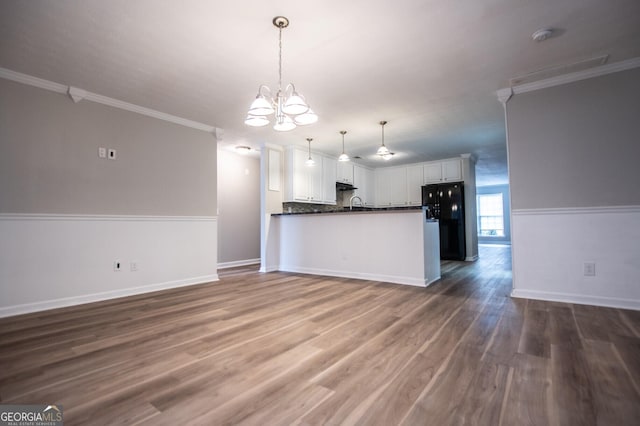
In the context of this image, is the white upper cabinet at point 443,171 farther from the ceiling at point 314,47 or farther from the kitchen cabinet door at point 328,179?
the ceiling at point 314,47

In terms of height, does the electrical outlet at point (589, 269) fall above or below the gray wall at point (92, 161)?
below

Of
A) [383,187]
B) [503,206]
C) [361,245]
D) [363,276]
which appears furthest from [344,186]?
[503,206]

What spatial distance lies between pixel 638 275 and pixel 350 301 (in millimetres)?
2759

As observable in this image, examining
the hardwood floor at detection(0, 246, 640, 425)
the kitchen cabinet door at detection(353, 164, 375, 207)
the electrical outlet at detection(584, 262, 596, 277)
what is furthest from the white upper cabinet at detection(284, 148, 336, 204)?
the electrical outlet at detection(584, 262, 596, 277)

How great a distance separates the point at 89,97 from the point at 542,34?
180 inches

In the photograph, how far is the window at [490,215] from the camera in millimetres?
12773

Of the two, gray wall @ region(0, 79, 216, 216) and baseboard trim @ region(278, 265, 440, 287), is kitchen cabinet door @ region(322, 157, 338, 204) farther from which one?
gray wall @ region(0, 79, 216, 216)

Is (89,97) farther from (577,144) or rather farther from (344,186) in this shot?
(577,144)

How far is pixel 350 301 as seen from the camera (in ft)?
10.7

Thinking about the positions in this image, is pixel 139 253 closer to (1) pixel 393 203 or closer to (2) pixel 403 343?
(2) pixel 403 343

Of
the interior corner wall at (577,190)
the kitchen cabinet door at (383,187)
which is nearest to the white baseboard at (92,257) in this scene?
the interior corner wall at (577,190)

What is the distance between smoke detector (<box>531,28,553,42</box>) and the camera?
2.43 m

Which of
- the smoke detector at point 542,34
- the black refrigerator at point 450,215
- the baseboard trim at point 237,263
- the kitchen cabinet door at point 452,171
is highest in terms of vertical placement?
the smoke detector at point 542,34

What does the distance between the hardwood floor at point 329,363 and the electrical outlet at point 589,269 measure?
1.18 feet
